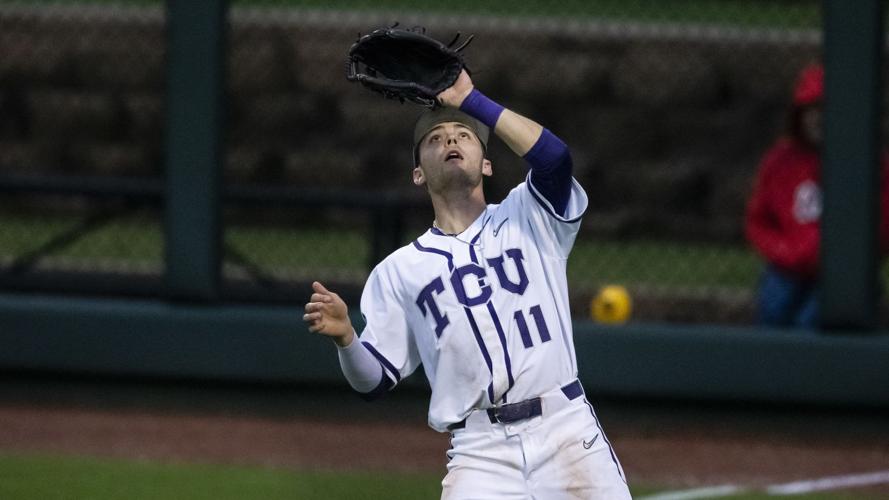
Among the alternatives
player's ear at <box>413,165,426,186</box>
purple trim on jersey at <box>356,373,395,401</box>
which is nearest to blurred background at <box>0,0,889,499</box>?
purple trim on jersey at <box>356,373,395,401</box>

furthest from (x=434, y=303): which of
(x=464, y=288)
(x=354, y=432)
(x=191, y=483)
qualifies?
(x=354, y=432)

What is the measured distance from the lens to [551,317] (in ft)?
14.3

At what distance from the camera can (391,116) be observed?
37.1ft

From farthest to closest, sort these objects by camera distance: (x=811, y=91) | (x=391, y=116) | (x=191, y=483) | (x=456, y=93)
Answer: (x=391, y=116)
(x=811, y=91)
(x=191, y=483)
(x=456, y=93)

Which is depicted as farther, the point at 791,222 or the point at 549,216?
the point at 791,222

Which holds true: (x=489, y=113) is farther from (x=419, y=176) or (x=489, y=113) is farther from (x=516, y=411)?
(x=516, y=411)

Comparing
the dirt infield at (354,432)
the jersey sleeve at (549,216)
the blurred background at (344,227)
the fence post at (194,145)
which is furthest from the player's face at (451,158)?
the fence post at (194,145)

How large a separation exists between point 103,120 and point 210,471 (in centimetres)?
528

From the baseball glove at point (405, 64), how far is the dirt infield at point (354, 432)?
321cm

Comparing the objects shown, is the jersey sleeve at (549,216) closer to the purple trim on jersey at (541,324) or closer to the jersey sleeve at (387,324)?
the purple trim on jersey at (541,324)

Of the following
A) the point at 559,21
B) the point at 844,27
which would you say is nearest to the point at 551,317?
the point at 844,27

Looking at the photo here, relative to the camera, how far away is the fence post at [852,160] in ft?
24.3

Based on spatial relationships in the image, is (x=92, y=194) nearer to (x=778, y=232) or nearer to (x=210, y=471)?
(x=210, y=471)

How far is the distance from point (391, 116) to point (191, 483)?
5070 millimetres
